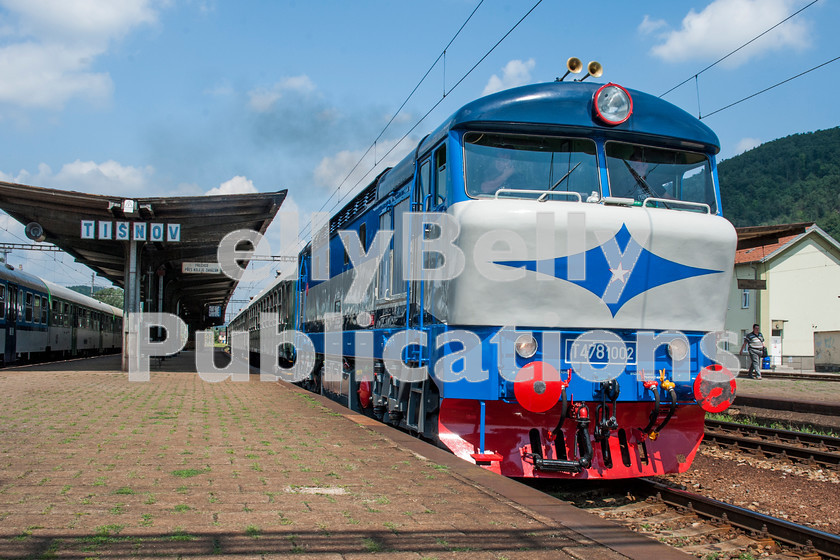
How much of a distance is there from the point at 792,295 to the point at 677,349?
3474 cm

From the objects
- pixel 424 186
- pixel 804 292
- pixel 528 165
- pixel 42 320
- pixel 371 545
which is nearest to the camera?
pixel 371 545

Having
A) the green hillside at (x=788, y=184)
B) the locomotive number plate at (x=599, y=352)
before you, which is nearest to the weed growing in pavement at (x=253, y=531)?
the locomotive number plate at (x=599, y=352)

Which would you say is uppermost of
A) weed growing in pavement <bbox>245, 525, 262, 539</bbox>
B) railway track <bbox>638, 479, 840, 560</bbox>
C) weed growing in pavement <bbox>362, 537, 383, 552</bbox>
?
weed growing in pavement <bbox>245, 525, 262, 539</bbox>

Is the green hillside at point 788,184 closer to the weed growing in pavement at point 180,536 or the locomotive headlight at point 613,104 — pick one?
the locomotive headlight at point 613,104

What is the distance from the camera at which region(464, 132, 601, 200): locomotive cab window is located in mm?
6570

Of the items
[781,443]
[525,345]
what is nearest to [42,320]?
[525,345]

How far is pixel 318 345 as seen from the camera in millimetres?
13508

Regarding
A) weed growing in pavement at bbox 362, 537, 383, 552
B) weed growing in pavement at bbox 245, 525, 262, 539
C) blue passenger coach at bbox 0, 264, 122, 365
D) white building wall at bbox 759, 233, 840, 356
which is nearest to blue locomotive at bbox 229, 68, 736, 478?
weed growing in pavement at bbox 362, 537, 383, 552

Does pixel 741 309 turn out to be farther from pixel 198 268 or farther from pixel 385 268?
pixel 385 268

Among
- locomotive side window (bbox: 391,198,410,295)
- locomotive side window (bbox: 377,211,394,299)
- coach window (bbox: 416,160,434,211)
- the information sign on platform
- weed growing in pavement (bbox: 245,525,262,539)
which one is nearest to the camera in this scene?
weed growing in pavement (bbox: 245,525,262,539)

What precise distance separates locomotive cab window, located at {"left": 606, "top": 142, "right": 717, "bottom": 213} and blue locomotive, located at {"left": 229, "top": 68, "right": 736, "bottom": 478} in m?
0.01

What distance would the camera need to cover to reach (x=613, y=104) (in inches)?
267

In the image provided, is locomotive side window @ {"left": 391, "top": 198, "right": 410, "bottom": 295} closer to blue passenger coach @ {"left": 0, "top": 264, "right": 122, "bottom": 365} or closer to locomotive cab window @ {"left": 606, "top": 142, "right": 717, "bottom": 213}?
locomotive cab window @ {"left": 606, "top": 142, "right": 717, "bottom": 213}

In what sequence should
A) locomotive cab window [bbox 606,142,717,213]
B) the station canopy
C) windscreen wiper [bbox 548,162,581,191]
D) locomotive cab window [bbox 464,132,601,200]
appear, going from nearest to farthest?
1. locomotive cab window [bbox 464,132,601,200]
2. windscreen wiper [bbox 548,162,581,191]
3. locomotive cab window [bbox 606,142,717,213]
4. the station canopy
